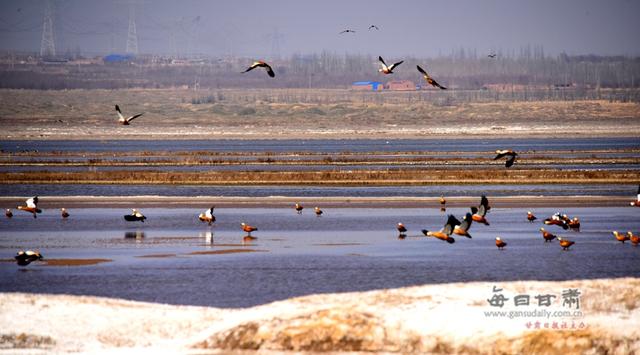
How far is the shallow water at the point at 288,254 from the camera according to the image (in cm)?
2472

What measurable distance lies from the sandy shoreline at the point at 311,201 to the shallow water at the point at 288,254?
8.36 ft

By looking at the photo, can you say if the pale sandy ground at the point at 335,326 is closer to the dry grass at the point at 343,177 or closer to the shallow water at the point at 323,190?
the shallow water at the point at 323,190

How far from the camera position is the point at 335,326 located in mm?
16719

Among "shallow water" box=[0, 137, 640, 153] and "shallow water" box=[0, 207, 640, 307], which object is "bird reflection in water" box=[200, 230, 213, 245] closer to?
"shallow water" box=[0, 207, 640, 307]

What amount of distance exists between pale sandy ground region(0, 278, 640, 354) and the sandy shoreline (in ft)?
85.9

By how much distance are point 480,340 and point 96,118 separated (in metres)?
185

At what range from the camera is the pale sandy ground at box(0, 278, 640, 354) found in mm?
16438

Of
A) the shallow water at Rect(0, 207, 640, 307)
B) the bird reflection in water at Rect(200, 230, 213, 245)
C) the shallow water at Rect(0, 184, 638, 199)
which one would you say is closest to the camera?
the shallow water at Rect(0, 207, 640, 307)

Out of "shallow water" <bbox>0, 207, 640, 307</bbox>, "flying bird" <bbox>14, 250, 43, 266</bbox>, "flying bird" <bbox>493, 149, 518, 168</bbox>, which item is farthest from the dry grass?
"flying bird" <bbox>14, 250, 43, 266</bbox>

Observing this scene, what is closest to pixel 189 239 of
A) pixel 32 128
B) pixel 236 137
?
pixel 236 137

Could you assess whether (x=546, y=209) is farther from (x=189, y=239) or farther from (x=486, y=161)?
(x=486, y=161)

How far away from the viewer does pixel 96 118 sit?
195 metres

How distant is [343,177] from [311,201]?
40.0 feet

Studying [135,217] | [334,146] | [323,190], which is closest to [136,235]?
[135,217]
